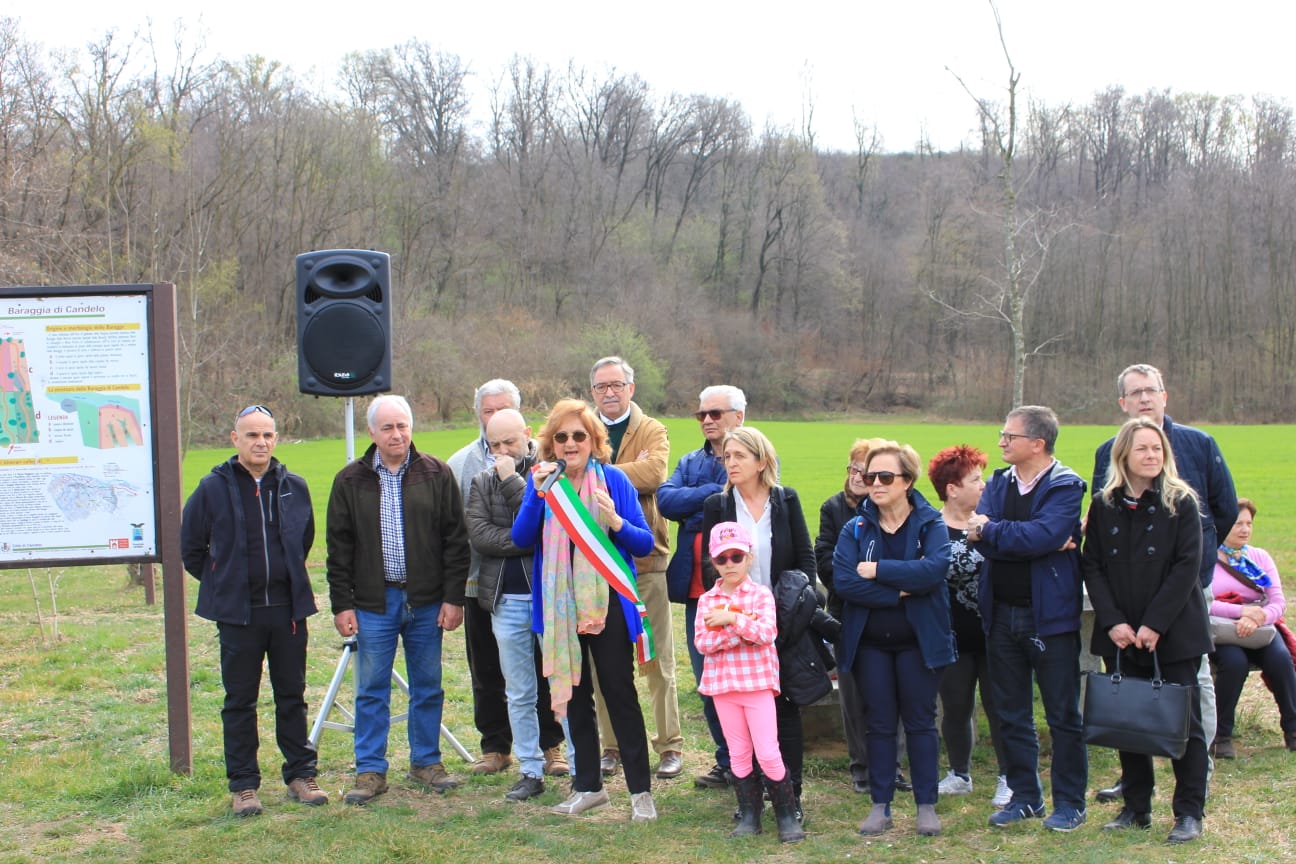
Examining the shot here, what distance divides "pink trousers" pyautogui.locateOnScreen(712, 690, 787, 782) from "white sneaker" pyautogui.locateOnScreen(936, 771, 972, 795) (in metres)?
0.98

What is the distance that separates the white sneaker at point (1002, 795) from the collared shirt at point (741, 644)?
1.16 m

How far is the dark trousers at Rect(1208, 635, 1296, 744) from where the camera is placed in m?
5.55

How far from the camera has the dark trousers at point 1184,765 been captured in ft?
14.2

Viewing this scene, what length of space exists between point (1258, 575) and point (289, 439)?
106 feet

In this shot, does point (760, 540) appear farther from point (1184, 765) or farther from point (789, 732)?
point (1184, 765)

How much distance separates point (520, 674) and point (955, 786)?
2034 millimetres

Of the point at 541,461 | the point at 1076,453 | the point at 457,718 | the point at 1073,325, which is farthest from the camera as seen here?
the point at 1073,325

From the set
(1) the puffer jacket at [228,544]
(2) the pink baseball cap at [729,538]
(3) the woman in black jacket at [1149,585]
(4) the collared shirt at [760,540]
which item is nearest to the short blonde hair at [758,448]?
(4) the collared shirt at [760,540]

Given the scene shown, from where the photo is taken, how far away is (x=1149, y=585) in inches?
169

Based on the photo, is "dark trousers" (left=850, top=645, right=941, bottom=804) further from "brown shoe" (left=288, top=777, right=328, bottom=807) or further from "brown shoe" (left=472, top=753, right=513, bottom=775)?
"brown shoe" (left=288, top=777, right=328, bottom=807)

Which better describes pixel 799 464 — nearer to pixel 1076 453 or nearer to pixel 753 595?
pixel 1076 453

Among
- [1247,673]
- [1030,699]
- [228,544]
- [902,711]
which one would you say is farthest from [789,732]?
[1247,673]

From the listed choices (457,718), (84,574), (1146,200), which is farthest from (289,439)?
(1146,200)

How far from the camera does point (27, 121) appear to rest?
26.5 m
